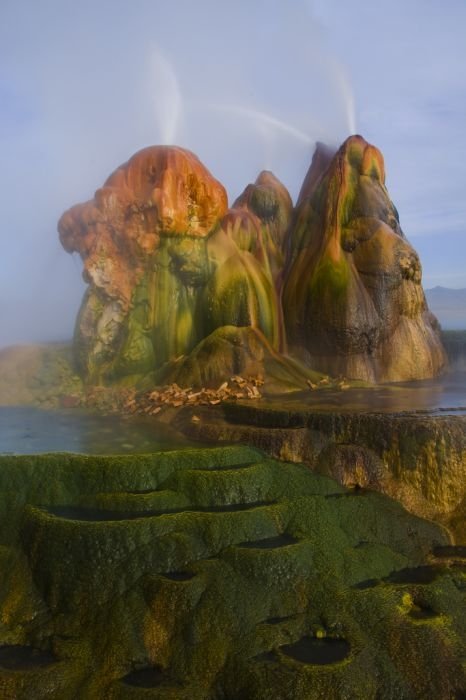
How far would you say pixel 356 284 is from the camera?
13.8m

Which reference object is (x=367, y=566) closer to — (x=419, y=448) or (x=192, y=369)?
(x=419, y=448)

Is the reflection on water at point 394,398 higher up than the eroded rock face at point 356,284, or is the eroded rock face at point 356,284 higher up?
the eroded rock face at point 356,284

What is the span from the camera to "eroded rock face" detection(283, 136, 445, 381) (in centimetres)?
1361

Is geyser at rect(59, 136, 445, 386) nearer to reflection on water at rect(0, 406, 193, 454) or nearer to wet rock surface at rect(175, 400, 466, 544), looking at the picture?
reflection on water at rect(0, 406, 193, 454)

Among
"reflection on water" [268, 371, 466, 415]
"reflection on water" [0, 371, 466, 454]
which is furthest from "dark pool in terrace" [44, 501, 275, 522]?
"reflection on water" [268, 371, 466, 415]

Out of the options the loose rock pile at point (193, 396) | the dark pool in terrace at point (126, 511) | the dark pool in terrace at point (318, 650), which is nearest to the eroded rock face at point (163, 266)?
the loose rock pile at point (193, 396)

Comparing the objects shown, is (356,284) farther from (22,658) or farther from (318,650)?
(22,658)

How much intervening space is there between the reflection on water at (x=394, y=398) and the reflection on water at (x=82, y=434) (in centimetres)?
222

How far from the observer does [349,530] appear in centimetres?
736

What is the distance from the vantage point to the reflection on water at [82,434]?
9383mm

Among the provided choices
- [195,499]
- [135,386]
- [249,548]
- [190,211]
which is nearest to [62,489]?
[195,499]

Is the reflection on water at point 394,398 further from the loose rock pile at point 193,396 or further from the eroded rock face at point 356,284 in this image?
the eroded rock face at point 356,284

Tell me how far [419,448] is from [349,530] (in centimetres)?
171

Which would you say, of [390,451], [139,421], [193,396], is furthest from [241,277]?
[390,451]
